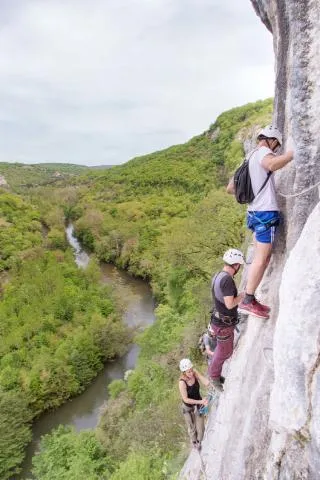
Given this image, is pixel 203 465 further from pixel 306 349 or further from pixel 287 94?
pixel 287 94

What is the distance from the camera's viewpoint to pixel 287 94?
5.29 meters

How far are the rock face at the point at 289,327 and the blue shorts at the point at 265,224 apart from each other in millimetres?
156

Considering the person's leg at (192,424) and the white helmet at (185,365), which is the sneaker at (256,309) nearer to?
the white helmet at (185,365)

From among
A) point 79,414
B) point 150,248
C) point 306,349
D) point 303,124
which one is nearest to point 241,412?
point 306,349

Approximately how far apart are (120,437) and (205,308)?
7.59 m

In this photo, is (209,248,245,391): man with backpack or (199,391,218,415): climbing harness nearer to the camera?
(209,248,245,391): man with backpack

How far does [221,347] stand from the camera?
680 cm

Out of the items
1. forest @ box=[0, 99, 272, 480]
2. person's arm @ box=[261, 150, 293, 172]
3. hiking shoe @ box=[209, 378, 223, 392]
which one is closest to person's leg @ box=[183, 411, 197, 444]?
hiking shoe @ box=[209, 378, 223, 392]

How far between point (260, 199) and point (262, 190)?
13cm

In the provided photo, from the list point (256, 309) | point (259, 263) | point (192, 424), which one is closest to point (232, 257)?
point (259, 263)

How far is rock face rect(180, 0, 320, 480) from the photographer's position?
3.96m

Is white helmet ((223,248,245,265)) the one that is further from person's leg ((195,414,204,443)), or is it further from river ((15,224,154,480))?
river ((15,224,154,480))

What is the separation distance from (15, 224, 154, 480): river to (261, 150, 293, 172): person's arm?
2563cm

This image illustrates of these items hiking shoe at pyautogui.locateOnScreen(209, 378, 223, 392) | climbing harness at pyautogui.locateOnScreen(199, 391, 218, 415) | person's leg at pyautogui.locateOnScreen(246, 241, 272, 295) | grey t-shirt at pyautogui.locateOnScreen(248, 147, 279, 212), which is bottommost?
climbing harness at pyautogui.locateOnScreen(199, 391, 218, 415)
